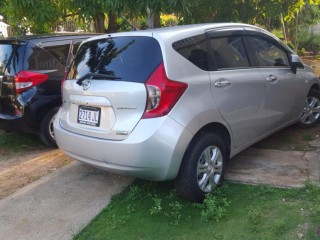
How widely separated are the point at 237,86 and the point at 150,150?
1298mm

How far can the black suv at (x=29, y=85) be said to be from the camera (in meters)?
5.62

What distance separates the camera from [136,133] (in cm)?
359

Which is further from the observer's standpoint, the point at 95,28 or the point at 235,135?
the point at 95,28

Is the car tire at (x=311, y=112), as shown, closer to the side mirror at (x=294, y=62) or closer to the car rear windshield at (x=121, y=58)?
the side mirror at (x=294, y=62)

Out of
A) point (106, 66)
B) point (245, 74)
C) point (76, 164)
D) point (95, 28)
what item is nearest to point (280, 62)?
point (245, 74)

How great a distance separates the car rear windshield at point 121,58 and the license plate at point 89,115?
0.36 m

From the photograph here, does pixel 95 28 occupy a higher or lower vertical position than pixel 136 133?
higher

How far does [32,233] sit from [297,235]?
2304mm

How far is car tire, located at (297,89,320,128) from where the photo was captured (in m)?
5.91

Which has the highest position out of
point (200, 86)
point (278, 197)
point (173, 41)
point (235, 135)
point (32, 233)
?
point (173, 41)

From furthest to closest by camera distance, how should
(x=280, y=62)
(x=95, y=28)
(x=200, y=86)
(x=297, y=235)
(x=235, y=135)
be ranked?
1. (x=95, y=28)
2. (x=280, y=62)
3. (x=235, y=135)
4. (x=200, y=86)
5. (x=297, y=235)

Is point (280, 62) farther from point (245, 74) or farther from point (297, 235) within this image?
point (297, 235)

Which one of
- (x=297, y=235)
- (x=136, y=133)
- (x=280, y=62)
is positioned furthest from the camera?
(x=280, y=62)

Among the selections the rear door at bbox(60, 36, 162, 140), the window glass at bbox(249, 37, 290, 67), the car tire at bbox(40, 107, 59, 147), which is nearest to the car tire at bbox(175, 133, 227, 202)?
the rear door at bbox(60, 36, 162, 140)
